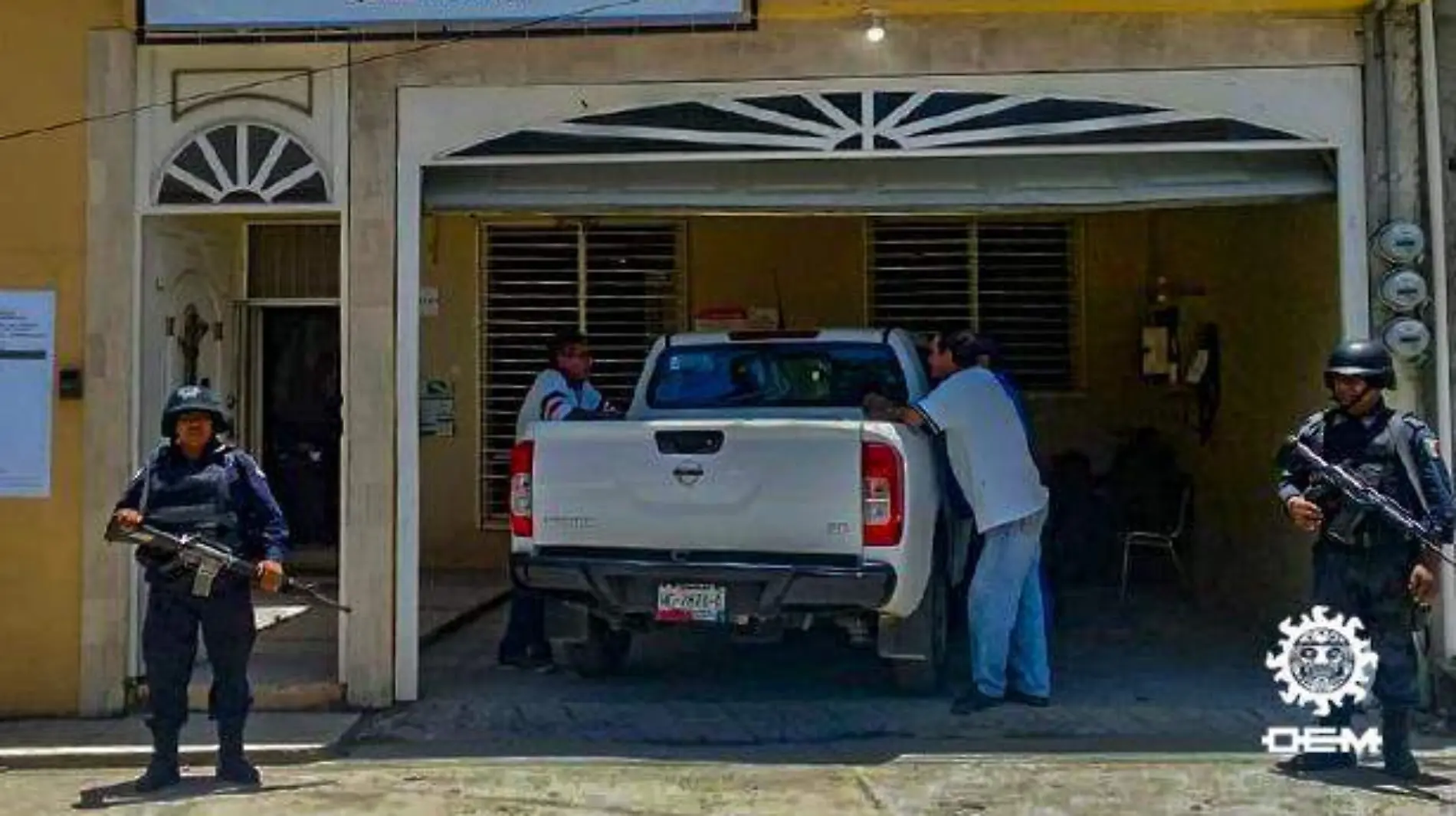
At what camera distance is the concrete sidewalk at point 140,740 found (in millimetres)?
7352

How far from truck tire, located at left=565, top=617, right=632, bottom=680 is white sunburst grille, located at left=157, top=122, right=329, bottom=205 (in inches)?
114

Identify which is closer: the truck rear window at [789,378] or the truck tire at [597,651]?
the truck tire at [597,651]

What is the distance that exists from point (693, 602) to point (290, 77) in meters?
3.76

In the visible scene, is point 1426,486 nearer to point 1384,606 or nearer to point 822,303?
point 1384,606

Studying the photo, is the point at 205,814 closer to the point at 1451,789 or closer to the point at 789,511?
the point at 789,511

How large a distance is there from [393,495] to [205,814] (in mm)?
2293

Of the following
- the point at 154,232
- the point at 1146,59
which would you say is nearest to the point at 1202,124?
the point at 1146,59

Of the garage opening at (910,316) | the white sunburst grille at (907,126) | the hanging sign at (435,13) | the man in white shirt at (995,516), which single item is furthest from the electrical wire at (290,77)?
the garage opening at (910,316)

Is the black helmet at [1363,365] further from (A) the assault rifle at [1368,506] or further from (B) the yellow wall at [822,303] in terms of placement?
(B) the yellow wall at [822,303]

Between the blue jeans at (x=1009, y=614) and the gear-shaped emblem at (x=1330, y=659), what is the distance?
1.39 meters

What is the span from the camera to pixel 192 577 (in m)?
6.64

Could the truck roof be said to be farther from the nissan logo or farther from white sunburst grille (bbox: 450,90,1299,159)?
the nissan logo

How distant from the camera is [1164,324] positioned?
12.2 m

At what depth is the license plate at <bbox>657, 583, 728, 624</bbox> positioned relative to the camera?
24.6 feet
